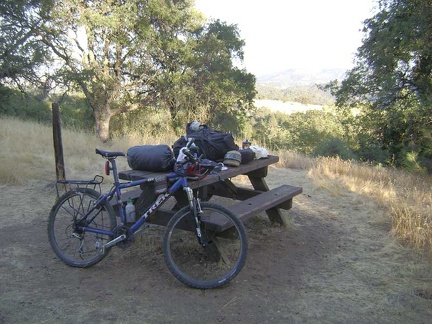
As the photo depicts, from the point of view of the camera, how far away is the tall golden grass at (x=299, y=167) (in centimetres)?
438

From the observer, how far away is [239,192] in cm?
478

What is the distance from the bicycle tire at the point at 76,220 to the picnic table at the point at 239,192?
13.6 inches

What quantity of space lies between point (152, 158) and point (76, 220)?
86 cm

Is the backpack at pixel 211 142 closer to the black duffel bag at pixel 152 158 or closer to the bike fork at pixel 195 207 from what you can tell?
the black duffel bag at pixel 152 158

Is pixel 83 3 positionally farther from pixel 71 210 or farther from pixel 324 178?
pixel 71 210

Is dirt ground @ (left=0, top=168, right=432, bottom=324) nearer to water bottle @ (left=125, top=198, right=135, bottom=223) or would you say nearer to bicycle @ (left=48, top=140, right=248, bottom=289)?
bicycle @ (left=48, top=140, right=248, bottom=289)

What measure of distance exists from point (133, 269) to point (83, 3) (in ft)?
61.9

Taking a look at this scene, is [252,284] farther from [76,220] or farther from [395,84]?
[395,84]

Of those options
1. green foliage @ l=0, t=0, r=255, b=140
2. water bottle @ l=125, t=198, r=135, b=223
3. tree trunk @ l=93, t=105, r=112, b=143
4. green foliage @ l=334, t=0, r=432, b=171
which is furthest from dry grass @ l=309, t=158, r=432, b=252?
tree trunk @ l=93, t=105, r=112, b=143

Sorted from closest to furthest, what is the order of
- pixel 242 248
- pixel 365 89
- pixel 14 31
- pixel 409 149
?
pixel 242 248 < pixel 409 149 < pixel 365 89 < pixel 14 31

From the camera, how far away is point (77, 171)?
7574 millimetres

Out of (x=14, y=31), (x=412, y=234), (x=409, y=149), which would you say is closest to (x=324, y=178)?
(x=412, y=234)

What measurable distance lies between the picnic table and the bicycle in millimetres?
96

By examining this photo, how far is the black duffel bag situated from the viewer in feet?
11.1
